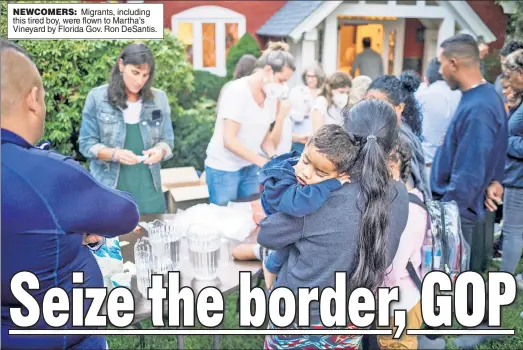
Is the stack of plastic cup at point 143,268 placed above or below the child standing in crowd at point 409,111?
below

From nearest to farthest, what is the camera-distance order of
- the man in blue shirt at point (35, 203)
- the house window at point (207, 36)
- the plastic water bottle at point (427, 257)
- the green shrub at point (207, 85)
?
the man in blue shirt at point (35, 203) < the plastic water bottle at point (427, 257) < the green shrub at point (207, 85) < the house window at point (207, 36)

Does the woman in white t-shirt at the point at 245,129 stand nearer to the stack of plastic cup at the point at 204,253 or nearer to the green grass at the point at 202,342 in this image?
the green grass at the point at 202,342

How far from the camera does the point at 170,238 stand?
2.20m

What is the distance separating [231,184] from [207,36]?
718 centimetres

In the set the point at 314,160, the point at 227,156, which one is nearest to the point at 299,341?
the point at 314,160

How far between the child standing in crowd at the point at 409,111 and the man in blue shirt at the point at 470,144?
0.26 m

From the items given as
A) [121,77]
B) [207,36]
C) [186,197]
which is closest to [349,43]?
[207,36]

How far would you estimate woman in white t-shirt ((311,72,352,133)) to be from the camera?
4.62 meters

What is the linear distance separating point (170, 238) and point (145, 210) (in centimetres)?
113

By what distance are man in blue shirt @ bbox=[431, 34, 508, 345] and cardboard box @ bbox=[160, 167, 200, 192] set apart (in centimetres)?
266

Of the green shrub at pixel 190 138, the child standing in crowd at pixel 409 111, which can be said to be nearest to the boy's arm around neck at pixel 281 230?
the child standing in crowd at pixel 409 111

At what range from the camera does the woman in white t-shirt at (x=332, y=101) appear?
4.62 meters

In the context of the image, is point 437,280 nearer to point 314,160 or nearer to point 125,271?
point 314,160

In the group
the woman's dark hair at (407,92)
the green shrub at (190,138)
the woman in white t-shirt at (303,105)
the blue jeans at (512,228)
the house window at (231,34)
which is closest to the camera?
the woman's dark hair at (407,92)
